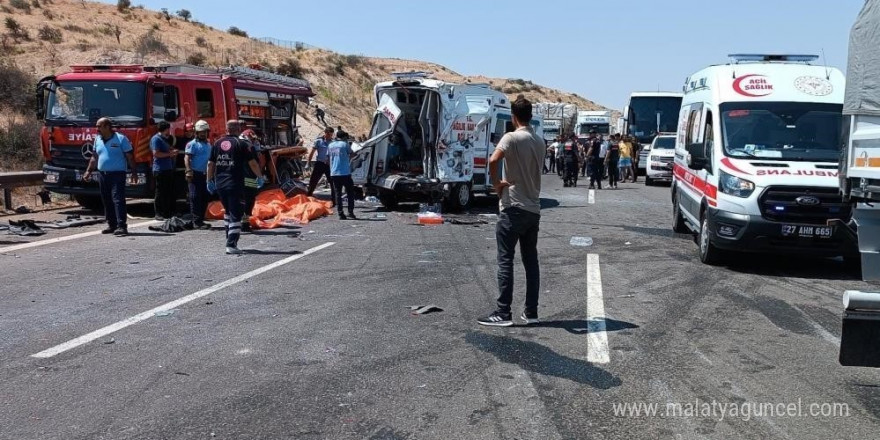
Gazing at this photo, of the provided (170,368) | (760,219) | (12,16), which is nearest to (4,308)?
(170,368)

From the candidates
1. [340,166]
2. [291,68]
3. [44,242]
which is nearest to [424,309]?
[44,242]

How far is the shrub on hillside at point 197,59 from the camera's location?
135ft

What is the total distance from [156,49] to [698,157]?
37.4 meters

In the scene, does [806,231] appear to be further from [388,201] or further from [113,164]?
[113,164]

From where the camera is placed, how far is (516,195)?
6391 millimetres

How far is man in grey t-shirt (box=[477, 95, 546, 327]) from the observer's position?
20.9 feet

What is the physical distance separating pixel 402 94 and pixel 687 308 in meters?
10.6

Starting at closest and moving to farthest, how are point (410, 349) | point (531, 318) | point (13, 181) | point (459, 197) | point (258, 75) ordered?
point (410, 349) < point (531, 318) < point (13, 181) < point (459, 197) < point (258, 75)

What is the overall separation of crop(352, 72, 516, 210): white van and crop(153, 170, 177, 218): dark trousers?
12.9 ft

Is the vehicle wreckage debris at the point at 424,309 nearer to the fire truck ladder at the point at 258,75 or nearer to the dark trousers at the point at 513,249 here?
the dark trousers at the point at 513,249

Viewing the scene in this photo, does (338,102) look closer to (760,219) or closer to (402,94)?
(402,94)

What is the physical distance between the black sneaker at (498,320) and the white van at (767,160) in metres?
3.94

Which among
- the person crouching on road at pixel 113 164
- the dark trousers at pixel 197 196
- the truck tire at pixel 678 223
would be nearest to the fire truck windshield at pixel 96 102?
the dark trousers at pixel 197 196

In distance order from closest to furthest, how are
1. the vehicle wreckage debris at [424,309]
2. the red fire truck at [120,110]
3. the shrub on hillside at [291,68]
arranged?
the vehicle wreckage debris at [424,309] < the red fire truck at [120,110] < the shrub on hillside at [291,68]
